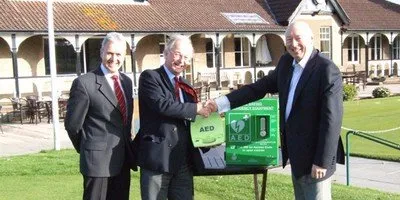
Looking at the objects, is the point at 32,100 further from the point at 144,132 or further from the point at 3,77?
the point at 144,132

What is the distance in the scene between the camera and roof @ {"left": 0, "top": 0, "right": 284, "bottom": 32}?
22.2m

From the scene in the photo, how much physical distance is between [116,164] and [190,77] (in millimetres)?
23209

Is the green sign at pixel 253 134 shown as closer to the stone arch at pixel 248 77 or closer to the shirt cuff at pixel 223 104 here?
the shirt cuff at pixel 223 104

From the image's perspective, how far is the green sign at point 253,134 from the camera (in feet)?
15.4

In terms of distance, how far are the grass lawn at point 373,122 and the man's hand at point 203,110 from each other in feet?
22.0

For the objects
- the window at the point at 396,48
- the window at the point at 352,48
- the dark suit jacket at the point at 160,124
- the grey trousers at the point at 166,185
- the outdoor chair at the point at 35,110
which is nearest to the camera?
the dark suit jacket at the point at 160,124

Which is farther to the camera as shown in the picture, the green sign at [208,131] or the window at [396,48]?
the window at [396,48]

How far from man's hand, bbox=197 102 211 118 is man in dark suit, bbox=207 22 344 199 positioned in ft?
1.95

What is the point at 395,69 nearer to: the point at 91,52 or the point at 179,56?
the point at 91,52

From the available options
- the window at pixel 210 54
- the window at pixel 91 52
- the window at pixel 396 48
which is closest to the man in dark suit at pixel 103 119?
the window at pixel 91 52

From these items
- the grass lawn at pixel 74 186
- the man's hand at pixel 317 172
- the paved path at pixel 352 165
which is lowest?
the paved path at pixel 352 165

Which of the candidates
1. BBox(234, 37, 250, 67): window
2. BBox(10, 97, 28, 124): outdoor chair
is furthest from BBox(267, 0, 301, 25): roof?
BBox(10, 97, 28, 124): outdoor chair

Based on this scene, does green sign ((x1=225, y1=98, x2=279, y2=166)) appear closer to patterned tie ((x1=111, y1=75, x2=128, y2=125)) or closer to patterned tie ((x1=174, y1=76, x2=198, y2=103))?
patterned tie ((x1=174, y1=76, x2=198, y2=103))

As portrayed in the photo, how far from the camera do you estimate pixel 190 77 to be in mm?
27656
